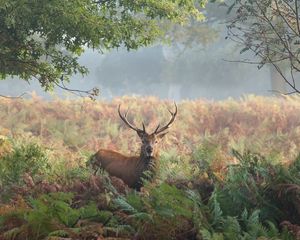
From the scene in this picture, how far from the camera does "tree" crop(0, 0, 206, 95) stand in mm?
7488

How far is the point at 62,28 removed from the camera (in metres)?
7.78

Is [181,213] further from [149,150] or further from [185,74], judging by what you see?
[185,74]

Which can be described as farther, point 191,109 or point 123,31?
point 191,109

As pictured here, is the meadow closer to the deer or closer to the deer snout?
the deer

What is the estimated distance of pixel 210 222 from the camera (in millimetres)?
4742

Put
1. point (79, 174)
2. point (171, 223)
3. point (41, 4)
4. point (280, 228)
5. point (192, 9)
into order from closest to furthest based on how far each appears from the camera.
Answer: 1. point (171, 223)
2. point (280, 228)
3. point (41, 4)
4. point (79, 174)
5. point (192, 9)

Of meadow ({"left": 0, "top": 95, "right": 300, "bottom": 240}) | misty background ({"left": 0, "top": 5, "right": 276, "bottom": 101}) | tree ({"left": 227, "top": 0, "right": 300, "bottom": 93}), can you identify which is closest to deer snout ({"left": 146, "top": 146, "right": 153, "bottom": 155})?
meadow ({"left": 0, "top": 95, "right": 300, "bottom": 240})

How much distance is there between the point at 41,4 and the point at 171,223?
171 inches

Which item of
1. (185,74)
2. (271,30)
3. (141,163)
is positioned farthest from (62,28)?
(185,74)

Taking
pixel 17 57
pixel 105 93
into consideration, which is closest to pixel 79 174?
pixel 17 57

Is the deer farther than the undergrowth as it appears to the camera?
Yes

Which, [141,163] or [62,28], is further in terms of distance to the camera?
[141,163]

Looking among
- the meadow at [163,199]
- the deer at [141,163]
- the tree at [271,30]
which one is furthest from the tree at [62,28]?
the tree at [271,30]

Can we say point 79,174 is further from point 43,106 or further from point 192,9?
point 43,106
